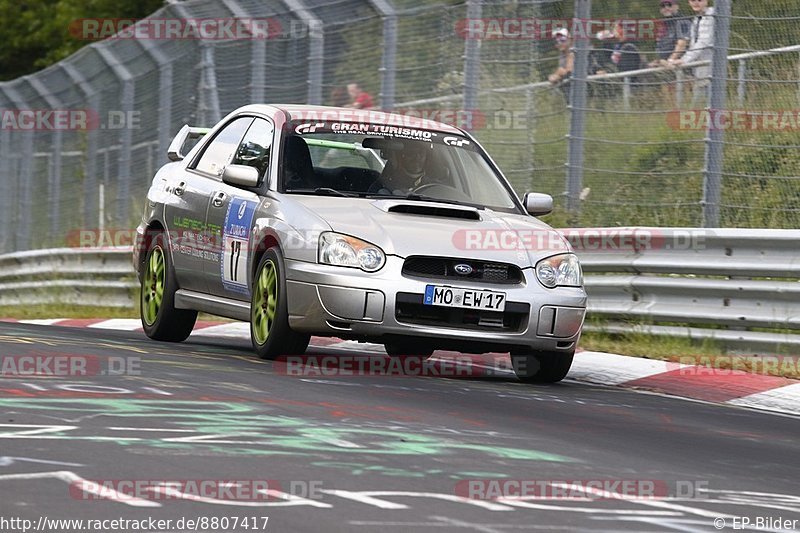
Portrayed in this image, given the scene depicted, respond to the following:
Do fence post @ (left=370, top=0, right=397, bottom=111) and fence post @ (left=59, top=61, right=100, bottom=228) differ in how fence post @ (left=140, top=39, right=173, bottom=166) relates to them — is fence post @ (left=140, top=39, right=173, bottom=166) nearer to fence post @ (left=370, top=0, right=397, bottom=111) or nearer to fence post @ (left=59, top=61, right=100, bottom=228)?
fence post @ (left=59, top=61, right=100, bottom=228)

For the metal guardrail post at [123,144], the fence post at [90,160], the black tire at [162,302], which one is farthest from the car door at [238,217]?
the fence post at [90,160]

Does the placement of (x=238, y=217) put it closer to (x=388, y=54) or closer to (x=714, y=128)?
(x=714, y=128)

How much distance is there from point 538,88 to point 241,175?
4456 millimetres

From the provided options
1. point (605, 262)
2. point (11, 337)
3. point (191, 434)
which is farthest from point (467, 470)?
point (605, 262)

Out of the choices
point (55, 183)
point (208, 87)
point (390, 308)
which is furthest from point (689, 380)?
point (55, 183)

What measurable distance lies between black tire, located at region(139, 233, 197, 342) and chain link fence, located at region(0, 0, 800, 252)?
3.39m

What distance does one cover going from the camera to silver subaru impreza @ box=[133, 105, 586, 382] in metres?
9.39

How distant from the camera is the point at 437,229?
9656 millimetres

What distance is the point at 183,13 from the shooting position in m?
17.6

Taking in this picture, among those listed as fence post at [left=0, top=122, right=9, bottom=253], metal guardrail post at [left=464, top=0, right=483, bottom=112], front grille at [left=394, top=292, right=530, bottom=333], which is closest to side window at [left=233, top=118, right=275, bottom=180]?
front grille at [left=394, top=292, right=530, bottom=333]

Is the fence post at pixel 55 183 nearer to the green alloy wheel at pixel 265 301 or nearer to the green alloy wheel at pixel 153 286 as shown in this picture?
the green alloy wheel at pixel 153 286

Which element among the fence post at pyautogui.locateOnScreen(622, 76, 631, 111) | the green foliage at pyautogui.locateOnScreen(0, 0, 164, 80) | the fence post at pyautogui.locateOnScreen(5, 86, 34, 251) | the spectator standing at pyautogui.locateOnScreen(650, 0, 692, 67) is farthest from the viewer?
the green foliage at pyautogui.locateOnScreen(0, 0, 164, 80)

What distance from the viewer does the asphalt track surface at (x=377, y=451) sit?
5.26m

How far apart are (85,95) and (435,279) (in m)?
12.5
